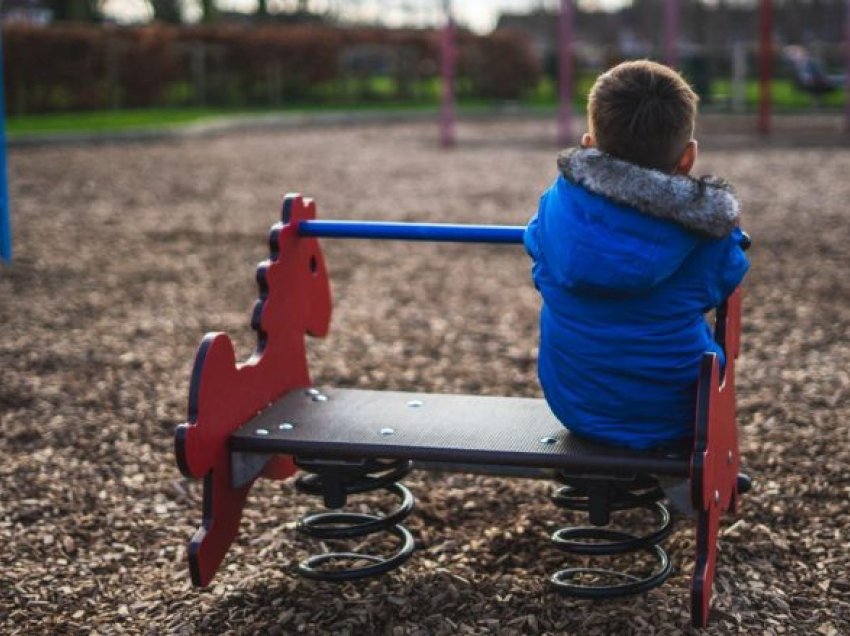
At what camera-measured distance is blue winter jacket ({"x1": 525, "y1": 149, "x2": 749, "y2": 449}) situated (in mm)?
2691

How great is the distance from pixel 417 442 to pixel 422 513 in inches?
33.1

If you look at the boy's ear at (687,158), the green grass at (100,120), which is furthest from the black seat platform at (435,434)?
the green grass at (100,120)

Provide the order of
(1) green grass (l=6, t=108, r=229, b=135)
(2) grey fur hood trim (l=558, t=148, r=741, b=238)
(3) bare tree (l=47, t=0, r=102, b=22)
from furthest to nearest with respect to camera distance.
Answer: (3) bare tree (l=47, t=0, r=102, b=22) < (1) green grass (l=6, t=108, r=229, b=135) < (2) grey fur hood trim (l=558, t=148, r=741, b=238)

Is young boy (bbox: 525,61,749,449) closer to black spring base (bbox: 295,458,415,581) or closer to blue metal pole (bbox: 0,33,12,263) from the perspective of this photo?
black spring base (bbox: 295,458,415,581)

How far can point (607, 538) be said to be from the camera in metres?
3.28

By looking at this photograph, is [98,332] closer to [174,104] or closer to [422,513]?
[422,513]

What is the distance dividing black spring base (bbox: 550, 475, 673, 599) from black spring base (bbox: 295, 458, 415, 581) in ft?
1.29

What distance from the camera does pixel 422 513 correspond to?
3.71 m

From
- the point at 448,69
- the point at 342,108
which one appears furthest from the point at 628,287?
the point at 342,108

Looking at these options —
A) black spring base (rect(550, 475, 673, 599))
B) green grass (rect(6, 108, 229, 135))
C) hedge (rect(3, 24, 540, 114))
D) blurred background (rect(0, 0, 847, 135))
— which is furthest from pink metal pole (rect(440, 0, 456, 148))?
black spring base (rect(550, 475, 673, 599))

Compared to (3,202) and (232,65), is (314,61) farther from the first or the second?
(3,202)

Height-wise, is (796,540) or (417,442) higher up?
(417,442)

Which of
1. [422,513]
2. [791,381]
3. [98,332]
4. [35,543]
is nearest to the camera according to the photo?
[35,543]

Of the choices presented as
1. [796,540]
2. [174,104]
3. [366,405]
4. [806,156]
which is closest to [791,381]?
[796,540]
